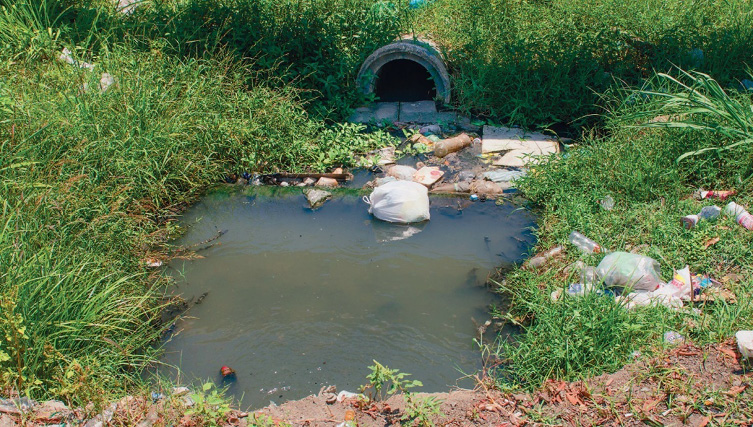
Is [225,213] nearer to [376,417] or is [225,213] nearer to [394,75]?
[376,417]

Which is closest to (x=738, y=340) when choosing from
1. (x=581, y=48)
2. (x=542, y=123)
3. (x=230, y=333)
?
(x=230, y=333)

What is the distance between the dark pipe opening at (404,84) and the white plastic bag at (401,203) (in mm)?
2286

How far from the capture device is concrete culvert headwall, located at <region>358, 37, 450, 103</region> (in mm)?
6035

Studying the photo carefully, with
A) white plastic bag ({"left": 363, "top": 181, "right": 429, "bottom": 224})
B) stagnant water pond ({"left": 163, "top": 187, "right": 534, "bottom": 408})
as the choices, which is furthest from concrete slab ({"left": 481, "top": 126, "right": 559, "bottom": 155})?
white plastic bag ({"left": 363, "top": 181, "right": 429, "bottom": 224})

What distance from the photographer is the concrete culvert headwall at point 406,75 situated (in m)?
6.04

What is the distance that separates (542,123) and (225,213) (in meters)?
3.29

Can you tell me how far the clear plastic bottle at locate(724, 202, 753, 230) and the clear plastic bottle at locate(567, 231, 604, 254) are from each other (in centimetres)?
89

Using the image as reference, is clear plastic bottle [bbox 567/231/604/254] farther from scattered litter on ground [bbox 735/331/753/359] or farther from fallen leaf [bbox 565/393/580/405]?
fallen leaf [bbox 565/393/580/405]

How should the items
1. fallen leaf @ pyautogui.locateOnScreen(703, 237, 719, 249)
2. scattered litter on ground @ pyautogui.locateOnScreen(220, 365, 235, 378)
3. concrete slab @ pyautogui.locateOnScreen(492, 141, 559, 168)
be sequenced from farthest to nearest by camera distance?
concrete slab @ pyautogui.locateOnScreen(492, 141, 559, 168) → fallen leaf @ pyautogui.locateOnScreen(703, 237, 719, 249) → scattered litter on ground @ pyautogui.locateOnScreen(220, 365, 235, 378)

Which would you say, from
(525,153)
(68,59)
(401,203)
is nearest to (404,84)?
(525,153)

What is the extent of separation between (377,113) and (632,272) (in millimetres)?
3590

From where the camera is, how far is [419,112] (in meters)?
6.23

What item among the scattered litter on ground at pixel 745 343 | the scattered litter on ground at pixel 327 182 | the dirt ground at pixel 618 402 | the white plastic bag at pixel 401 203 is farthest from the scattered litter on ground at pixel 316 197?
the scattered litter on ground at pixel 745 343

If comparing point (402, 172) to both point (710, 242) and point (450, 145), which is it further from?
point (710, 242)
